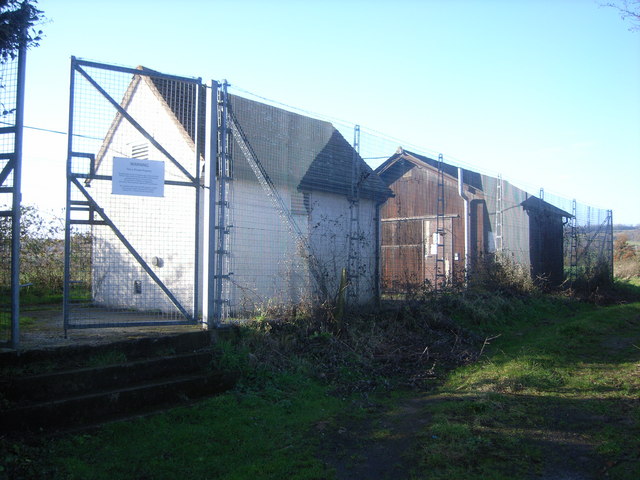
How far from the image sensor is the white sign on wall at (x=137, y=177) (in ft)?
21.0

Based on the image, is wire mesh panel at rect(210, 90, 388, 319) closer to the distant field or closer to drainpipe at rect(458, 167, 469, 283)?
drainpipe at rect(458, 167, 469, 283)

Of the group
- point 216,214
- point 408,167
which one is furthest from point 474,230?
point 216,214

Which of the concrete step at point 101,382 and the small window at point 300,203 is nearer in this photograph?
the concrete step at point 101,382

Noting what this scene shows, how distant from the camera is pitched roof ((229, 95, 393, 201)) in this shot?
782 cm

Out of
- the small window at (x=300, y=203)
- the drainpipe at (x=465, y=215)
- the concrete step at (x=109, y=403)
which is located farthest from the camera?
the drainpipe at (x=465, y=215)

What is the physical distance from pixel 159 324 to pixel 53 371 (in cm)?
179

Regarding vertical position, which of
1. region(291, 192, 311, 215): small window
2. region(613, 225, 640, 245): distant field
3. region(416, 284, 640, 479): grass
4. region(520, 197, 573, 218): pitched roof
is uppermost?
region(613, 225, 640, 245): distant field

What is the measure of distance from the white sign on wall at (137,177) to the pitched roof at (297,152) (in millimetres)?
1239

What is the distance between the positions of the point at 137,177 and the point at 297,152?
9.99ft

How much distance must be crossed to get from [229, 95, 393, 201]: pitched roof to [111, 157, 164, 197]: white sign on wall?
4.07 feet

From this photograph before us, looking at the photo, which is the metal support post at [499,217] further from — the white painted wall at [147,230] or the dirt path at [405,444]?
the white painted wall at [147,230]

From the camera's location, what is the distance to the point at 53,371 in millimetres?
5016

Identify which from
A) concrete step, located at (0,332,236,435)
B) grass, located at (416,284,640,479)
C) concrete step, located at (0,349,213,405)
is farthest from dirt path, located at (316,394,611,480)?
concrete step, located at (0,349,213,405)

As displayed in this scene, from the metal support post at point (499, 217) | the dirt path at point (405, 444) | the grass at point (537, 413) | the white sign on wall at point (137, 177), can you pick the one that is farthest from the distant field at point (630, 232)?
the white sign on wall at point (137, 177)
